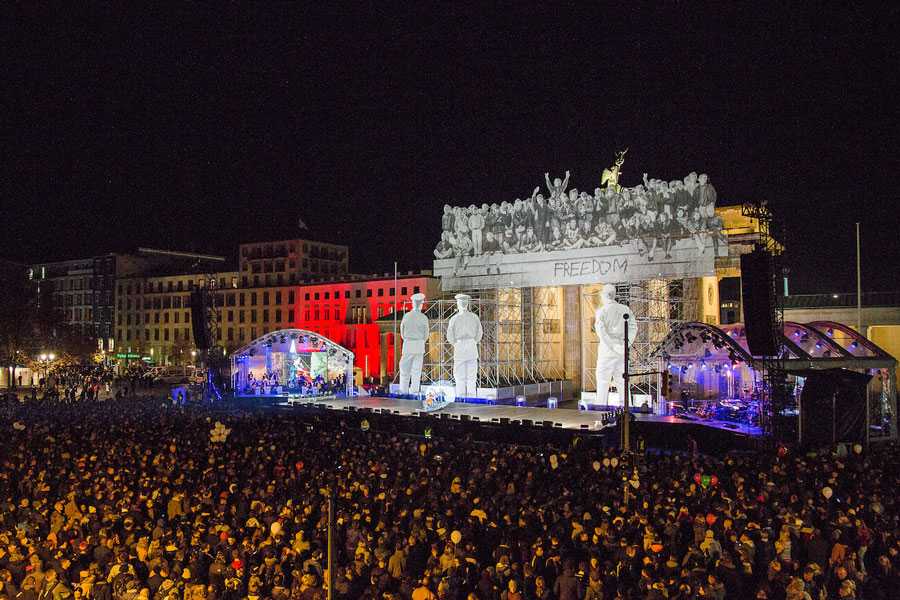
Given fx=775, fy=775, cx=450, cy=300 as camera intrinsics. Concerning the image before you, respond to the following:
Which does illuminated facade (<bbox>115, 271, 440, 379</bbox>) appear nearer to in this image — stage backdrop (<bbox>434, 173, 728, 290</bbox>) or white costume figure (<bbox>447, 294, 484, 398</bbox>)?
stage backdrop (<bbox>434, 173, 728, 290</bbox>)

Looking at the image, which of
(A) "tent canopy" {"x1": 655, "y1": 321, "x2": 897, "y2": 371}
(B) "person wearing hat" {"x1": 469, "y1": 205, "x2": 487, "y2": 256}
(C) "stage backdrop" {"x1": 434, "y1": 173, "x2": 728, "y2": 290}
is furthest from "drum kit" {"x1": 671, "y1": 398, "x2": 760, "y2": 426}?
(B) "person wearing hat" {"x1": 469, "y1": 205, "x2": 487, "y2": 256}

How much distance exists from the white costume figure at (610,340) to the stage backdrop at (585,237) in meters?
5.07

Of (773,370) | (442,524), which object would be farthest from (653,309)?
(442,524)

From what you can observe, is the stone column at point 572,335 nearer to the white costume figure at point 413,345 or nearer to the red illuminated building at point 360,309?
the white costume figure at point 413,345

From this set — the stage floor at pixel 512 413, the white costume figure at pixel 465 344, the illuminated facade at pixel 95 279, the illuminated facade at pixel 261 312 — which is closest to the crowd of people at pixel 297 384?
the stage floor at pixel 512 413

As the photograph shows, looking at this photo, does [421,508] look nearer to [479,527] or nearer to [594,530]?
[479,527]

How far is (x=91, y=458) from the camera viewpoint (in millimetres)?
17141

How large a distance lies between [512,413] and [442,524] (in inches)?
704

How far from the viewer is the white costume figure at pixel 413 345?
36.3m

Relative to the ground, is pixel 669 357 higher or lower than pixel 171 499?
higher

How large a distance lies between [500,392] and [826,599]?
26316 mm

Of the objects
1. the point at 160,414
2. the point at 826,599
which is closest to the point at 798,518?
the point at 826,599

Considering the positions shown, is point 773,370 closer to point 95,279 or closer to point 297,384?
point 297,384

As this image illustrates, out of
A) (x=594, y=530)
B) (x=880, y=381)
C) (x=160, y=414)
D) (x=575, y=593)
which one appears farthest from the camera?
(x=160, y=414)
